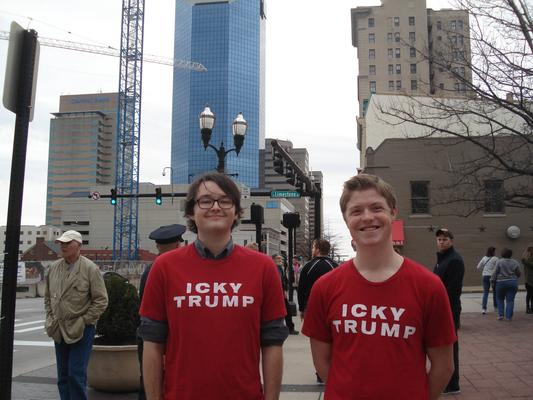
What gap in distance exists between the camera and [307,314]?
264cm

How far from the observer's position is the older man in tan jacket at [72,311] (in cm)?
500

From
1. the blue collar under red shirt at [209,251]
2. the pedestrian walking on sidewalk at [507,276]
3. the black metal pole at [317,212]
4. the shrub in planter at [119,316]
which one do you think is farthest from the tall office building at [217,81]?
the blue collar under red shirt at [209,251]

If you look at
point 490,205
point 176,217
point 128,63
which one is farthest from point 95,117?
point 490,205

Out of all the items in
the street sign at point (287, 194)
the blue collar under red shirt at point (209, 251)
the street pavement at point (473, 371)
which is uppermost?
the street sign at point (287, 194)

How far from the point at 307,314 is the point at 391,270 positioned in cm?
50

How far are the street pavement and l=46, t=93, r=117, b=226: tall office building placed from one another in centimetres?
18198

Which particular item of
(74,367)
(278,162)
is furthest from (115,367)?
(278,162)

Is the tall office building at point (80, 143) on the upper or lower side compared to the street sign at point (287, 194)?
upper

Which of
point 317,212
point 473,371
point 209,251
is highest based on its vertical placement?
point 317,212

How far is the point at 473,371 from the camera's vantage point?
734 cm

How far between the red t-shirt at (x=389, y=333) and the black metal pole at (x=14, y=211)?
2.37 metres

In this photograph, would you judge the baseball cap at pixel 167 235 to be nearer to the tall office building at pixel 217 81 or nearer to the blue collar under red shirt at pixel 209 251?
the blue collar under red shirt at pixel 209 251

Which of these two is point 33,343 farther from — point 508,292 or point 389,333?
point 508,292

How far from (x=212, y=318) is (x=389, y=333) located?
88 centimetres
